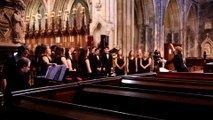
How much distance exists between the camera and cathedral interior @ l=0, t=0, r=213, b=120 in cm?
244

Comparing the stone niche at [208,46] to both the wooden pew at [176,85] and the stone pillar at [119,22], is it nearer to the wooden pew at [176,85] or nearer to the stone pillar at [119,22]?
the stone pillar at [119,22]

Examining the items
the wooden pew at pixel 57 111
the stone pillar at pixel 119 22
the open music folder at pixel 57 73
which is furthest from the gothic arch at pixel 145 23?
the wooden pew at pixel 57 111

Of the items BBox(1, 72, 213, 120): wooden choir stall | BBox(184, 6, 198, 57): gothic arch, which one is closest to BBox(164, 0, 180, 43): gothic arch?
BBox(184, 6, 198, 57): gothic arch

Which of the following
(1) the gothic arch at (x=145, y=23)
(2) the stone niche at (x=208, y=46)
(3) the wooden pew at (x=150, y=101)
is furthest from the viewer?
(2) the stone niche at (x=208, y=46)

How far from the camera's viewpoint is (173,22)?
21828mm

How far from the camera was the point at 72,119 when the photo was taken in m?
1.75

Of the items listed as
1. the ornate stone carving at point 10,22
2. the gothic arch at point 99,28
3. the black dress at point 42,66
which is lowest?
the black dress at point 42,66

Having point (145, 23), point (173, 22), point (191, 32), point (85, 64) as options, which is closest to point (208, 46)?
point (191, 32)

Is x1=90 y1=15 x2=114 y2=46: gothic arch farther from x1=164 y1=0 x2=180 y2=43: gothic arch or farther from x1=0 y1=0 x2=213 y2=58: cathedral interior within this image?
x1=164 y1=0 x2=180 y2=43: gothic arch

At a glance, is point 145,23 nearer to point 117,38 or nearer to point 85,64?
point 117,38

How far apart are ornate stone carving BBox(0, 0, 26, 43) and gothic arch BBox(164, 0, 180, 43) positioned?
18753 millimetres

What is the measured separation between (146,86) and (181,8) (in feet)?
64.6

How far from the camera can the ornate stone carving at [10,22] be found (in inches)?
155

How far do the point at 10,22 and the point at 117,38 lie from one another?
8877 mm
